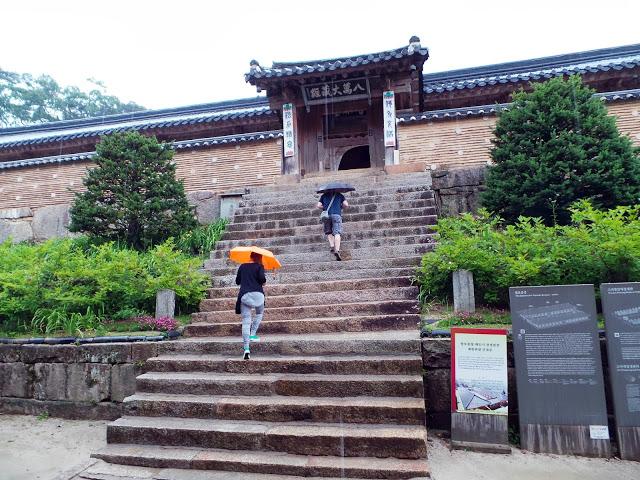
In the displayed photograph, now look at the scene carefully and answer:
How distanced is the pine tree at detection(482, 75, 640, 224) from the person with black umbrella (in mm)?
2939

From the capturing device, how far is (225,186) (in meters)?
11.8

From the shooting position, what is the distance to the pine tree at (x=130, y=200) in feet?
28.7

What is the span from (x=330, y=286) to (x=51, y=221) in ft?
34.4

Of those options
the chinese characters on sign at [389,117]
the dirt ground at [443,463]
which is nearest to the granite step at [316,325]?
the dirt ground at [443,463]

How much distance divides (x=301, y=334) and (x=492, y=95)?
33.2 feet

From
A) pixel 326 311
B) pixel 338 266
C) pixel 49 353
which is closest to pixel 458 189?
pixel 338 266

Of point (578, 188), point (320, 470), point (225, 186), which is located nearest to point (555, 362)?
point (320, 470)

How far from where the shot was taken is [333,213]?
23.0 feet

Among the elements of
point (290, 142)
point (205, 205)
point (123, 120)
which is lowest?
point (205, 205)

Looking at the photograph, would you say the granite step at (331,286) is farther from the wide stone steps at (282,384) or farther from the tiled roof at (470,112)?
the tiled roof at (470,112)

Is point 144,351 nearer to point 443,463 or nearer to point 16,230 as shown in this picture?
point 443,463

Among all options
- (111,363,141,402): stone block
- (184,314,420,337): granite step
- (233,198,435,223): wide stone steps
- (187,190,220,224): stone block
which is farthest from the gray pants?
(187,190,220,224): stone block

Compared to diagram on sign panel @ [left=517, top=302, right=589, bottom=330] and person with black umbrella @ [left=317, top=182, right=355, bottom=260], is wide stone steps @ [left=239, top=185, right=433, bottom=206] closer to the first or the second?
person with black umbrella @ [left=317, top=182, right=355, bottom=260]

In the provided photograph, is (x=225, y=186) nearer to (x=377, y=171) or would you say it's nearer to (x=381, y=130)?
(x=377, y=171)
